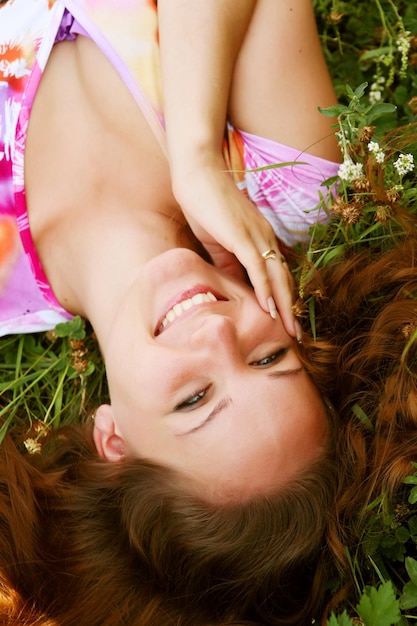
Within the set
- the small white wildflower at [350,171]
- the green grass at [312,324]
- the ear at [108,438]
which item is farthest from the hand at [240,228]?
the ear at [108,438]

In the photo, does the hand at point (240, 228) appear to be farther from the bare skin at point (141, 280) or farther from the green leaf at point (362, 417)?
the green leaf at point (362, 417)

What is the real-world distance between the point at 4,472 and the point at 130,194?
127cm

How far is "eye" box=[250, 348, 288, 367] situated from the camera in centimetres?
262

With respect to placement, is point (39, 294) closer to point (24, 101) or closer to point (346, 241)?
point (24, 101)

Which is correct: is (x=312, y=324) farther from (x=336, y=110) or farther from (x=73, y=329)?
(x=73, y=329)

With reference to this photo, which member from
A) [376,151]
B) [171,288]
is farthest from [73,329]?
[376,151]

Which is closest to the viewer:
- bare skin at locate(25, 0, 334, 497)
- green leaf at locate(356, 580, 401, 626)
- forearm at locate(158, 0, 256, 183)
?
green leaf at locate(356, 580, 401, 626)

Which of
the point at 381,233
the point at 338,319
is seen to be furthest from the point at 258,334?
the point at 381,233

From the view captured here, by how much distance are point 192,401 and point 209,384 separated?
90 millimetres

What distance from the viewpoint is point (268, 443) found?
2.49 meters

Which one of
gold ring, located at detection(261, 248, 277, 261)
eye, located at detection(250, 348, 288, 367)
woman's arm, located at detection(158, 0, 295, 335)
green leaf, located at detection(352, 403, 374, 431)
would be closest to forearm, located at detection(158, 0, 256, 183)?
woman's arm, located at detection(158, 0, 295, 335)

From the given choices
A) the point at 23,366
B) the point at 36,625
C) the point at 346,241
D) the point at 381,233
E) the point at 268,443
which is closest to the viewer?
the point at 268,443

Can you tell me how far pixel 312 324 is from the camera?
282 centimetres

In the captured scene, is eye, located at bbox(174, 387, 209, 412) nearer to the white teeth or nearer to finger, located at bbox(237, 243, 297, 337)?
the white teeth
